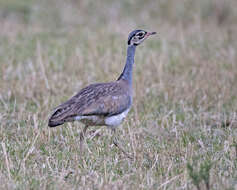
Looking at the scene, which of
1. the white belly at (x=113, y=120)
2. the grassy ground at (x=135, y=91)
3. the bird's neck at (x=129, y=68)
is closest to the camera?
the grassy ground at (x=135, y=91)

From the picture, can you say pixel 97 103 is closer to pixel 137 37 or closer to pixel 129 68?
pixel 129 68

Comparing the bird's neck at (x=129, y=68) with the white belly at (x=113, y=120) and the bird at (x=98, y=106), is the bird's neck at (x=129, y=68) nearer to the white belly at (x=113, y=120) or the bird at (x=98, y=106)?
the bird at (x=98, y=106)

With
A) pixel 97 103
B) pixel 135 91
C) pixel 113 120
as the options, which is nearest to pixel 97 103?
pixel 97 103

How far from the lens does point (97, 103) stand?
19.9ft

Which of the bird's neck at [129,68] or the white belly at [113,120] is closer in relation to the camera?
the white belly at [113,120]

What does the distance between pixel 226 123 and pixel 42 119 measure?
94.0 inches

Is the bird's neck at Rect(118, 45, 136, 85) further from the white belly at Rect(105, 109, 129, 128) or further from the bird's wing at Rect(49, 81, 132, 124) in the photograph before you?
the white belly at Rect(105, 109, 129, 128)

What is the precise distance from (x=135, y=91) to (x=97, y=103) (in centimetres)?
267

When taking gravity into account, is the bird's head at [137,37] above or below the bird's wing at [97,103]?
above

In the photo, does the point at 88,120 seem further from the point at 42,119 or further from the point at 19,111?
the point at 19,111

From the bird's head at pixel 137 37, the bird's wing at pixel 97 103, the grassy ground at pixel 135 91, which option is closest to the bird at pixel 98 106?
the bird's wing at pixel 97 103

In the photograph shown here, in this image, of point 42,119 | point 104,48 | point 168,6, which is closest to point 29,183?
point 42,119

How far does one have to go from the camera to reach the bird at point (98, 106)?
5.81 meters

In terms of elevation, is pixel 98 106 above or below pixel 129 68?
below
